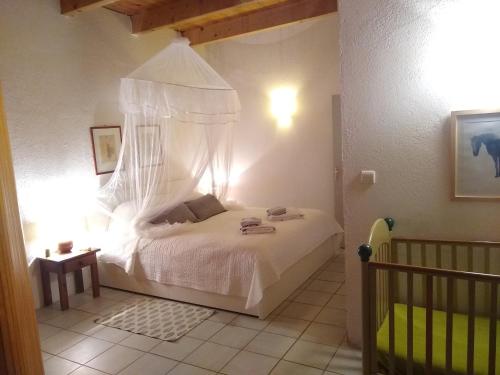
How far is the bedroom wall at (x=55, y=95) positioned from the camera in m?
3.41

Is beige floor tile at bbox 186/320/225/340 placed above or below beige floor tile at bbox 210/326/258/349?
above

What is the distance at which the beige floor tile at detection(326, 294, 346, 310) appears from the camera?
332 centimetres

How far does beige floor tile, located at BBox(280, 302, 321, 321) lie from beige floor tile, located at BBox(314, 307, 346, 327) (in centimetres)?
5

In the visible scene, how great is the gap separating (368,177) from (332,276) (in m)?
1.84

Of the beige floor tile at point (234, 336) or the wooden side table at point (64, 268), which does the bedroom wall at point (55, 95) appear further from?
the beige floor tile at point (234, 336)

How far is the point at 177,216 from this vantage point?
408 cm

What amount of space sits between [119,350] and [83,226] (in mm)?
1632

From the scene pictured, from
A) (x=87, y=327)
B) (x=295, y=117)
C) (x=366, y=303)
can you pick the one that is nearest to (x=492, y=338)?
(x=366, y=303)

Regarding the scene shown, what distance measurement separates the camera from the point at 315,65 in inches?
195


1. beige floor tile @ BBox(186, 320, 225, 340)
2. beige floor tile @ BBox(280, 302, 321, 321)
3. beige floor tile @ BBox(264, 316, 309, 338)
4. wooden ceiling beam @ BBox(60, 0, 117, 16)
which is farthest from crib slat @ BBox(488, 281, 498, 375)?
wooden ceiling beam @ BBox(60, 0, 117, 16)

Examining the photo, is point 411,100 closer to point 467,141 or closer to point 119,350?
point 467,141

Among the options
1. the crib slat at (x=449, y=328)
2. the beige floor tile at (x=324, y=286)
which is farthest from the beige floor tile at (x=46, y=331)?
the crib slat at (x=449, y=328)

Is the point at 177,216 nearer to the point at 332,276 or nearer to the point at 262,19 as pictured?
the point at 332,276

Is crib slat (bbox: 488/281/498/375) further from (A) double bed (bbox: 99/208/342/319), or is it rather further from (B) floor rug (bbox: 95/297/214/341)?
(B) floor rug (bbox: 95/297/214/341)
